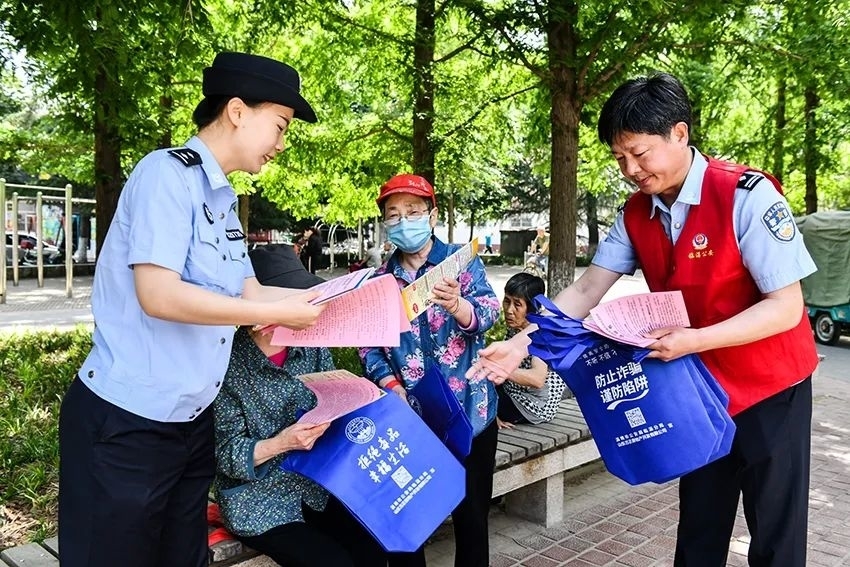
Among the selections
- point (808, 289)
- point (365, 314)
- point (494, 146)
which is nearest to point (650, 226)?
point (365, 314)

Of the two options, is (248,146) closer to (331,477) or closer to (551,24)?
(331,477)

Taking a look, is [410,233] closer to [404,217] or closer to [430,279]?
[404,217]

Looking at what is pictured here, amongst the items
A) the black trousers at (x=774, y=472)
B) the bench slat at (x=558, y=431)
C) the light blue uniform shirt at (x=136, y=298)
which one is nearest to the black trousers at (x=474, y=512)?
the black trousers at (x=774, y=472)

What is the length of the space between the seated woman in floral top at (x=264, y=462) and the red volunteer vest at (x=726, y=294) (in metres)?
1.33

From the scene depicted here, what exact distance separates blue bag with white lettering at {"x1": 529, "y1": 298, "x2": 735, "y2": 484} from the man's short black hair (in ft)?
1.92

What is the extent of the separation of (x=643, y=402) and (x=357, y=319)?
878 millimetres

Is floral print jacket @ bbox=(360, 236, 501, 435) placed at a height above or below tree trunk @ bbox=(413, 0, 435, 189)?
below

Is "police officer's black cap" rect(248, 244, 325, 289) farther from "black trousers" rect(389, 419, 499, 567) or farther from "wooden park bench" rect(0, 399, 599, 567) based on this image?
"wooden park bench" rect(0, 399, 599, 567)

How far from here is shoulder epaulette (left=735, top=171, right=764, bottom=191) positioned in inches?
85.6

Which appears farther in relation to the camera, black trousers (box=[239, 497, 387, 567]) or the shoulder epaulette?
black trousers (box=[239, 497, 387, 567])

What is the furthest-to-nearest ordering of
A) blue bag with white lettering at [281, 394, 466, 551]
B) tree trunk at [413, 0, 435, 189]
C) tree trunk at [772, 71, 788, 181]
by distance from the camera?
tree trunk at [772, 71, 788, 181] < tree trunk at [413, 0, 435, 189] < blue bag with white lettering at [281, 394, 466, 551]

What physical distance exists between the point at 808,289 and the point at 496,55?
885 cm

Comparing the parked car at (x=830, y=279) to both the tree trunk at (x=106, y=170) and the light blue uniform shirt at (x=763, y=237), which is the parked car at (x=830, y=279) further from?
the light blue uniform shirt at (x=763, y=237)

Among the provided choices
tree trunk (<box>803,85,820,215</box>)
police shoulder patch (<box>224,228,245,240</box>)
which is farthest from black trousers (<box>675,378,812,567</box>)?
tree trunk (<box>803,85,820,215</box>)
